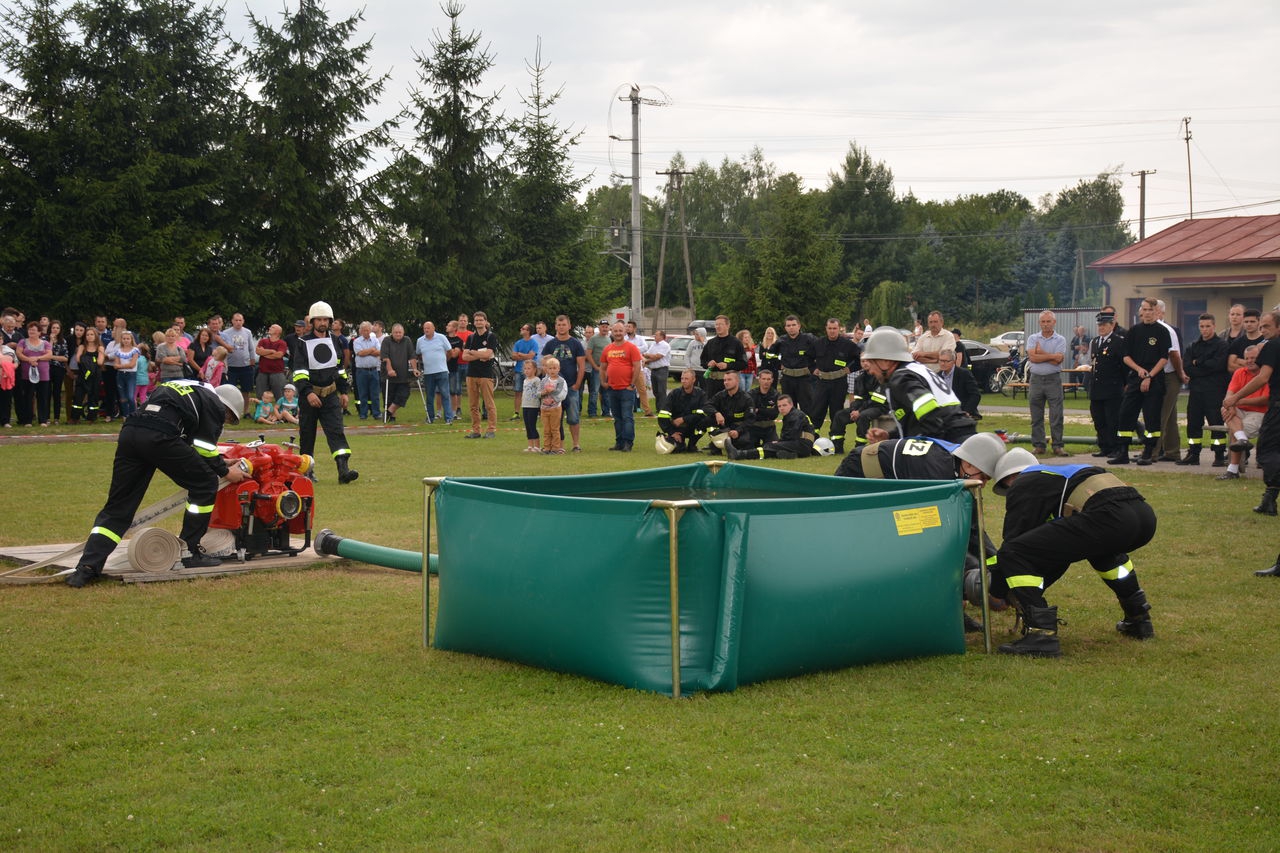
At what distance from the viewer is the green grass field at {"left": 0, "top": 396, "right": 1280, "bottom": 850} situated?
15.0 ft

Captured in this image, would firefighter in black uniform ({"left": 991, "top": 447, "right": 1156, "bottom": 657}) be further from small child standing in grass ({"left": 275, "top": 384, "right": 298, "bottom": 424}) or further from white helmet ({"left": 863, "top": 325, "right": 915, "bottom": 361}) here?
small child standing in grass ({"left": 275, "top": 384, "right": 298, "bottom": 424})

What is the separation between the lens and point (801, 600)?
6215 millimetres

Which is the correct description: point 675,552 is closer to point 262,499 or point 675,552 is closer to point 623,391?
point 262,499

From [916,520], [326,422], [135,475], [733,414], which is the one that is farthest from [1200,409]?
[135,475]

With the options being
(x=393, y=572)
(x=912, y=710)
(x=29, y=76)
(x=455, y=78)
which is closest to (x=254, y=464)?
(x=393, y=572)

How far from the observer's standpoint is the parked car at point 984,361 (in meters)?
34.7

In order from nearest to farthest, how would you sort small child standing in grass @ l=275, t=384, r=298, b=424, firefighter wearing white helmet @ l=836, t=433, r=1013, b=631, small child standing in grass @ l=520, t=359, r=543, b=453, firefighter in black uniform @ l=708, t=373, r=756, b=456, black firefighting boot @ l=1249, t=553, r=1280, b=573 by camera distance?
1. firefighter wearing white helmet @ l=836, t=433, r=1013, b=631
2. black firefighting boot @ l=1249, t=553, r=1280, b=573
3. small child standing in grass @ l=520, t=359, r=543, b=453
4. firefighter in black uniform @ l=708, t=373, r=756, b=456
5. small child standing in grass @ l=275, t=384, r=298, b=424

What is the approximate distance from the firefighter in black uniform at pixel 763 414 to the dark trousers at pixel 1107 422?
4581 millimetres

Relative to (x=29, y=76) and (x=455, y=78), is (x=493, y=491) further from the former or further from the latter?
(x=455, y=78)

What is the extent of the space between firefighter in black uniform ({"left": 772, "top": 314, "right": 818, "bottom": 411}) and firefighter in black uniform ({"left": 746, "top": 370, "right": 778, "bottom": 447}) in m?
1.32

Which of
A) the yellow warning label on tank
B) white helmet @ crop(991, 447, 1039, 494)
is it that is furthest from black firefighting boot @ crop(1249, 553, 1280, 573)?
the yellow warning label on tank

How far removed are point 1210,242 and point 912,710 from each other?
118 feet

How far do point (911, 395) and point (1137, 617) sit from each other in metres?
2.06

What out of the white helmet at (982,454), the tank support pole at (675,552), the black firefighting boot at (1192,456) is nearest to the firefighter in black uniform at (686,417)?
the black firefighting boot at (1192,456)
